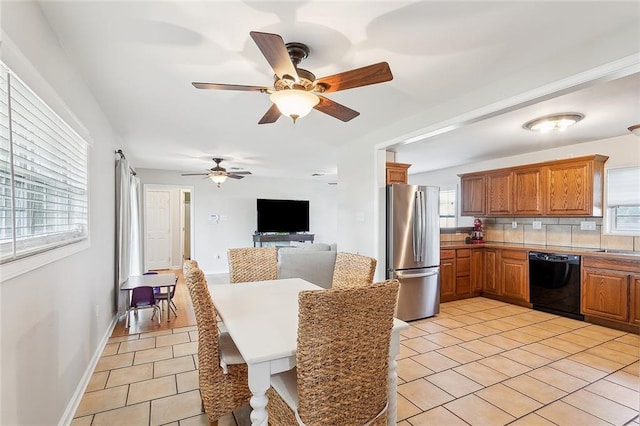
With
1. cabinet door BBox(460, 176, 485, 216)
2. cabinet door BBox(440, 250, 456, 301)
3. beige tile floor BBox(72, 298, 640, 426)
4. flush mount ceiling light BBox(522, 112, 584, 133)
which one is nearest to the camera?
beige tile floor BBox(72, 298, 640, 426)

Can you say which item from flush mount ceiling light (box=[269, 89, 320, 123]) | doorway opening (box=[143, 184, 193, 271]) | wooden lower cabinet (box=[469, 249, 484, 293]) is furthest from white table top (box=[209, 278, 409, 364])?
doorway opening (box=[143, 184, 193, 271])

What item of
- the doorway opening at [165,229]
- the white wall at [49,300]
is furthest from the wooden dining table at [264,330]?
the doorway opening at [165,229]

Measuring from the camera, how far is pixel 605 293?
3766 mm

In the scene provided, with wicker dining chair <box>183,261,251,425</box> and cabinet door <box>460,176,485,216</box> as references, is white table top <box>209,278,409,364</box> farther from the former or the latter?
cabinet door <box>460,176,485,216</box>

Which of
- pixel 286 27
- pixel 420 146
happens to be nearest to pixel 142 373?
pixel 286 27

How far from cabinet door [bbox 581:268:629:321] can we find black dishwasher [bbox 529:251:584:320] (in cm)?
10

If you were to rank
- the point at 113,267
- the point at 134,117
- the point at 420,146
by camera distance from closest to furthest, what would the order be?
the point at 134,117
the point at 113,267
the point at 420,146

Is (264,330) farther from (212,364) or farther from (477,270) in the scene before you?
(477,270)

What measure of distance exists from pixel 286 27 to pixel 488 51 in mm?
1357

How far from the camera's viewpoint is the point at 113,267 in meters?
3.87

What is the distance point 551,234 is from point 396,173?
2.73 metres

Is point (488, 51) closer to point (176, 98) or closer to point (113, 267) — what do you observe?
point (176, 98)

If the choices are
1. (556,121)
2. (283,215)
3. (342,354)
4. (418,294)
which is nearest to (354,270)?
(342,354)

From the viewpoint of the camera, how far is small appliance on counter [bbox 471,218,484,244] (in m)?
5.56
